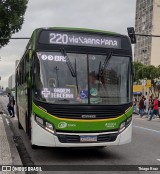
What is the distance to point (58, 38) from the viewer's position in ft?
32.8

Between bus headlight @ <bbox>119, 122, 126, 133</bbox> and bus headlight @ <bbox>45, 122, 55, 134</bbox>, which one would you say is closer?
bus headlight @ <bbox>45, 122, 55, 134</bbox>

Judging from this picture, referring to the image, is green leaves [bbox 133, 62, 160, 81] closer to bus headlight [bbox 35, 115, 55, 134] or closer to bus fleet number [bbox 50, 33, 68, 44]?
bus fleet number [bbox 50, 33, 68, 44]

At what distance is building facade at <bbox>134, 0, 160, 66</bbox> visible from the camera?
117m

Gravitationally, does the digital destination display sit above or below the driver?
above

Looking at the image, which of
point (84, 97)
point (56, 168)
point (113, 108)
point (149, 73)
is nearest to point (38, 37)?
point (84, 97)

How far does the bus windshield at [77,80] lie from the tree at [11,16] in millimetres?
8322

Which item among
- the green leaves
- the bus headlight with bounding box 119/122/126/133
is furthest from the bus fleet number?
the green leaves

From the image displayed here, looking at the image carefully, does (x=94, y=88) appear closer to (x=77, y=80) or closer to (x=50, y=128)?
(x=77, y=80)

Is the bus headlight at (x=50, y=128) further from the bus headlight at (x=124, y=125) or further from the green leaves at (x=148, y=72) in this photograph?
the green leaves at (x=148, y=72)

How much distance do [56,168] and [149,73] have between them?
7308 cm

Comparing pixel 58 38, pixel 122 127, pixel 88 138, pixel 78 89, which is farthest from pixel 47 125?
pixel 58 38

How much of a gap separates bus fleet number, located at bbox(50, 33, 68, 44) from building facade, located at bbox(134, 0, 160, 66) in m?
109

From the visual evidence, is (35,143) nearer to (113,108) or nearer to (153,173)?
(113,108)

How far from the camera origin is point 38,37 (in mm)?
9883
